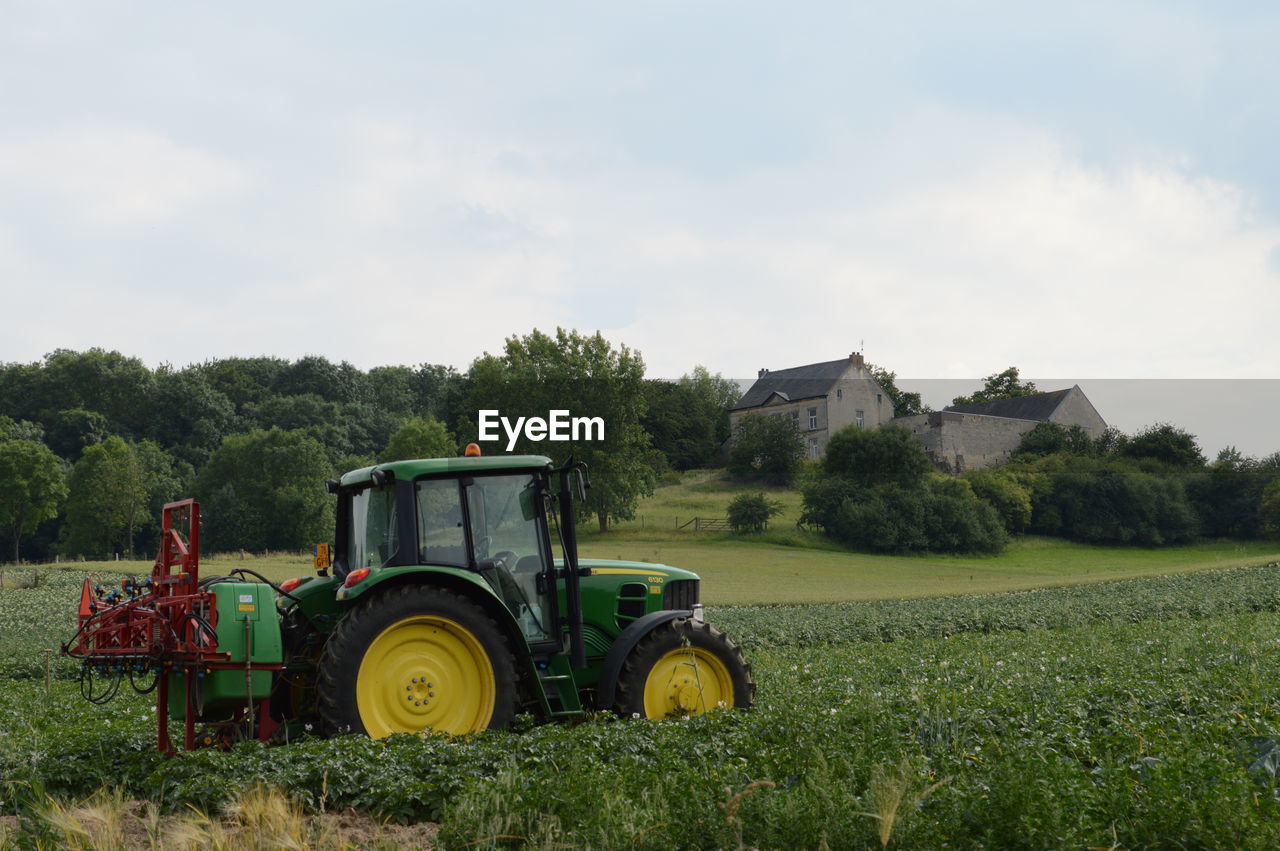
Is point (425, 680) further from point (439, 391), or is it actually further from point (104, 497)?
point (439, 391)

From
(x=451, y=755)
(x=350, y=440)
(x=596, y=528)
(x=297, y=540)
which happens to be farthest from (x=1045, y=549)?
(x=451, y=755)

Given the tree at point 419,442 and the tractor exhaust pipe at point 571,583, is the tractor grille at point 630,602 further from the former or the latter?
the tree at point 419,442

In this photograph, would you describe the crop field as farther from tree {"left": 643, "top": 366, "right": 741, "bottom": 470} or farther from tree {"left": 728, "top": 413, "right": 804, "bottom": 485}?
tree {"left": 643, "top": 366, "right": 741, "bottom": 470}

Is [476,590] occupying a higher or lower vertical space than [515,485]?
lower

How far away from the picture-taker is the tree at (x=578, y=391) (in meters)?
71.6

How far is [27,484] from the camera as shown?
73.9 metres

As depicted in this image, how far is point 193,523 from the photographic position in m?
7.96

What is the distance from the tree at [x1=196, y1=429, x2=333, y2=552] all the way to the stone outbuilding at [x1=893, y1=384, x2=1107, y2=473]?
41070 mm

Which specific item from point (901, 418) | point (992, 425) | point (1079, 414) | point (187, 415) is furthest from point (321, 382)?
point (1079, 414)

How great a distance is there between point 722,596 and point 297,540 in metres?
46.0

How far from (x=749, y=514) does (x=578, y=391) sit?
16.5 meters

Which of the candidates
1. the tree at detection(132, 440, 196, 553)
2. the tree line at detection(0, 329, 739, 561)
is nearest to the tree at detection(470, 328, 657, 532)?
the tree line at detection(0, 329, 739, 561)

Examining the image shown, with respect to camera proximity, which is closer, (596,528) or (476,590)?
(476,590)

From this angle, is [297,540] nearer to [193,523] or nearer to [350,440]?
[350,440]
